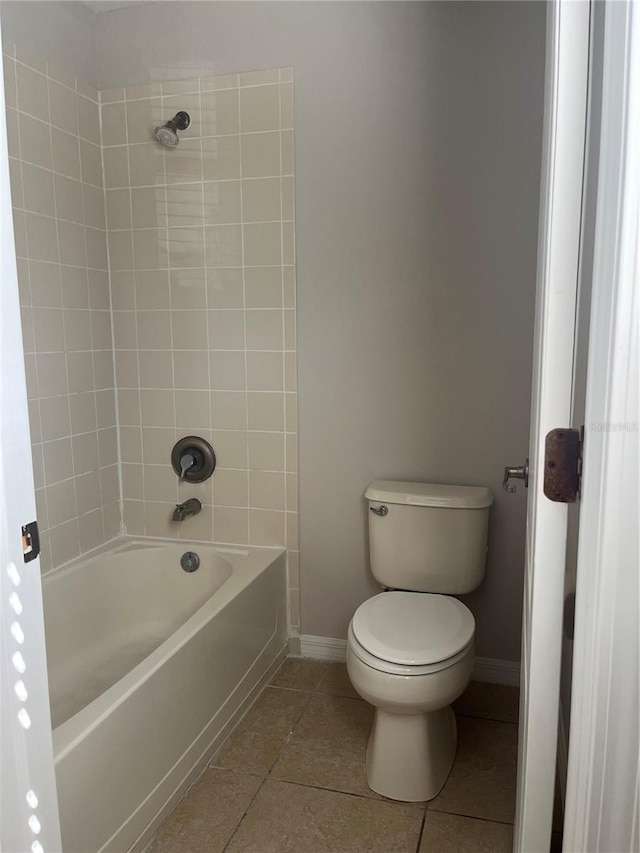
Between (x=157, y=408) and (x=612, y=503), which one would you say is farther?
(x=157, y=408)

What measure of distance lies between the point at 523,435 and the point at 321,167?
1182mm

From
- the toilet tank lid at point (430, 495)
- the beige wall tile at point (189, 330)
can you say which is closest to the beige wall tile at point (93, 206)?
the beige wall tile at point (189, 330)

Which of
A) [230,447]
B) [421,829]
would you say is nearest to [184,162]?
[230,447]

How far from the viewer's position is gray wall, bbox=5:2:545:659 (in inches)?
86.4

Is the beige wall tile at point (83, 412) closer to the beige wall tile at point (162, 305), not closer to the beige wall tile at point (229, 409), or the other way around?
the beige wall tile at point (162, 305)

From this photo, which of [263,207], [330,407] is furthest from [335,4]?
[330,407]

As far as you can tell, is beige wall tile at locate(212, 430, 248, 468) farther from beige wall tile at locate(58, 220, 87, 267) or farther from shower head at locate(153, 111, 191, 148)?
shower head at locate(153, 111, 191, 148)

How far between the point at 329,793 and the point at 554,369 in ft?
4.91

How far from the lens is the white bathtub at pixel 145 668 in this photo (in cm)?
154

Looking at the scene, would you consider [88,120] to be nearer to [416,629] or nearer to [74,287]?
[74,287]

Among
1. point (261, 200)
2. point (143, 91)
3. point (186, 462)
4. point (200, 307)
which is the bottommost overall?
point (186, 462)

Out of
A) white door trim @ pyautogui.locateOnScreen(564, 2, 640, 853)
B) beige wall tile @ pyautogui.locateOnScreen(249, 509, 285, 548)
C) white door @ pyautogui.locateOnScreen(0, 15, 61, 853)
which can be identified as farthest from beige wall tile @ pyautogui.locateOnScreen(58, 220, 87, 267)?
white door trim @ pyautogui.locateOnScreen(564, 2, 640, 853)

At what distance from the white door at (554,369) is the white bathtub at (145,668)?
3.15 feet

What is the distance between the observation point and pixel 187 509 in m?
2.66
